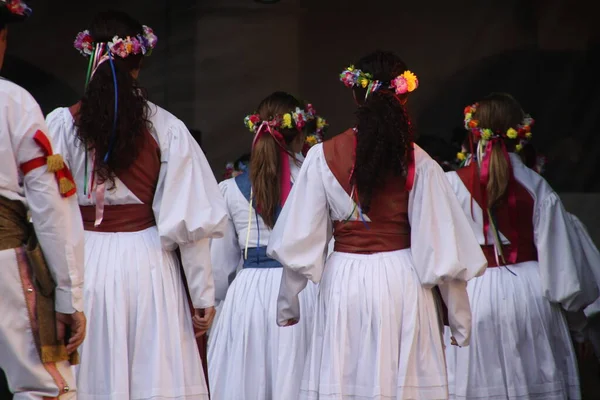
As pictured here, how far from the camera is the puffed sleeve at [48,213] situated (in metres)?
3.29

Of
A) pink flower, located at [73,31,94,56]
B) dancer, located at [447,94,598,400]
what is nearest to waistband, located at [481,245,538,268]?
dancer, located at [447,94,598,400]

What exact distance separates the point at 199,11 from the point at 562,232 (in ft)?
8.96

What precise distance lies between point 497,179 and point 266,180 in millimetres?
1157

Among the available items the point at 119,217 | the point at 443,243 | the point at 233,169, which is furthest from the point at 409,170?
the point at 233,169

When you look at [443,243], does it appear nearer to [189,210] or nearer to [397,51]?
[189,210]

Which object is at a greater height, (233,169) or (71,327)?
(233,169)

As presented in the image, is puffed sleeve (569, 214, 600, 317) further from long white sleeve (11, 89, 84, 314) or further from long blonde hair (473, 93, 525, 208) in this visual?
long white sleeve (11, 89, 84, 314)

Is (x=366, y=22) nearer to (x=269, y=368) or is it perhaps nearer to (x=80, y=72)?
(x=80, y=72)

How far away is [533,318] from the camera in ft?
18.6

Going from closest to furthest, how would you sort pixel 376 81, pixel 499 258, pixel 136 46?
pixel 136 46, pixel 376 81, pixel 499 258

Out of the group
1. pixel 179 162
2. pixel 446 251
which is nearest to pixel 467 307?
pixel 446 251

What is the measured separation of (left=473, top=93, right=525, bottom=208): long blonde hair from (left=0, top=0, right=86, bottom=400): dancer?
271 cm

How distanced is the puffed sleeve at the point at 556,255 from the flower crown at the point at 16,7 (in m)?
3.06

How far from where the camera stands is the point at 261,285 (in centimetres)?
534
